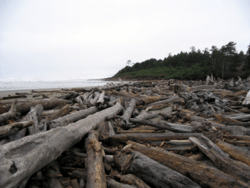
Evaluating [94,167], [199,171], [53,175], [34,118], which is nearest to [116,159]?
[94,167]

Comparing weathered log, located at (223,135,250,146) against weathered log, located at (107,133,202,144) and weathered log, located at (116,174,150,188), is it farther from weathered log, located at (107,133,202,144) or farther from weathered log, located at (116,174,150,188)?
weathered log, located at (116,174,150,188)

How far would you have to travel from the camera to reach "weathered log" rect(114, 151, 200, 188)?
1630 mm

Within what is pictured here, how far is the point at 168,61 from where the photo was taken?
74.1 metres

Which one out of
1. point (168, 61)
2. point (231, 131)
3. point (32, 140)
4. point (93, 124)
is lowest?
point (231, 131)

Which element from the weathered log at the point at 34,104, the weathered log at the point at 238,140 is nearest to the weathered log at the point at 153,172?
the weathered log at the point at 238,140

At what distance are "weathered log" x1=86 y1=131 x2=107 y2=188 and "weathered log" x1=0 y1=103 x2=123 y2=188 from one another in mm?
409

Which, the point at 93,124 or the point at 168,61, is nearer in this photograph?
the point at 93,124

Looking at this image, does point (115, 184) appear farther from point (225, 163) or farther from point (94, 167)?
point (225, 163)

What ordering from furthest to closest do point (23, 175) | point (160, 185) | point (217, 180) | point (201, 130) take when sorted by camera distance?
point (201, 130), point (160, 185), point (217, 180), point (23, 175)

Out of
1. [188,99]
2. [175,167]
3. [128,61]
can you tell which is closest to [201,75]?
[188,99]

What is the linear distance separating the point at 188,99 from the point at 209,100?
3.27 feet

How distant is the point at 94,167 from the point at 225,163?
1884 mm

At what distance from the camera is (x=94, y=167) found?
195 centimetres

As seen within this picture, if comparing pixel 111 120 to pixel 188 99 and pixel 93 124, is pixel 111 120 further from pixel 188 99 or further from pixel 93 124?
pixel 188 99
